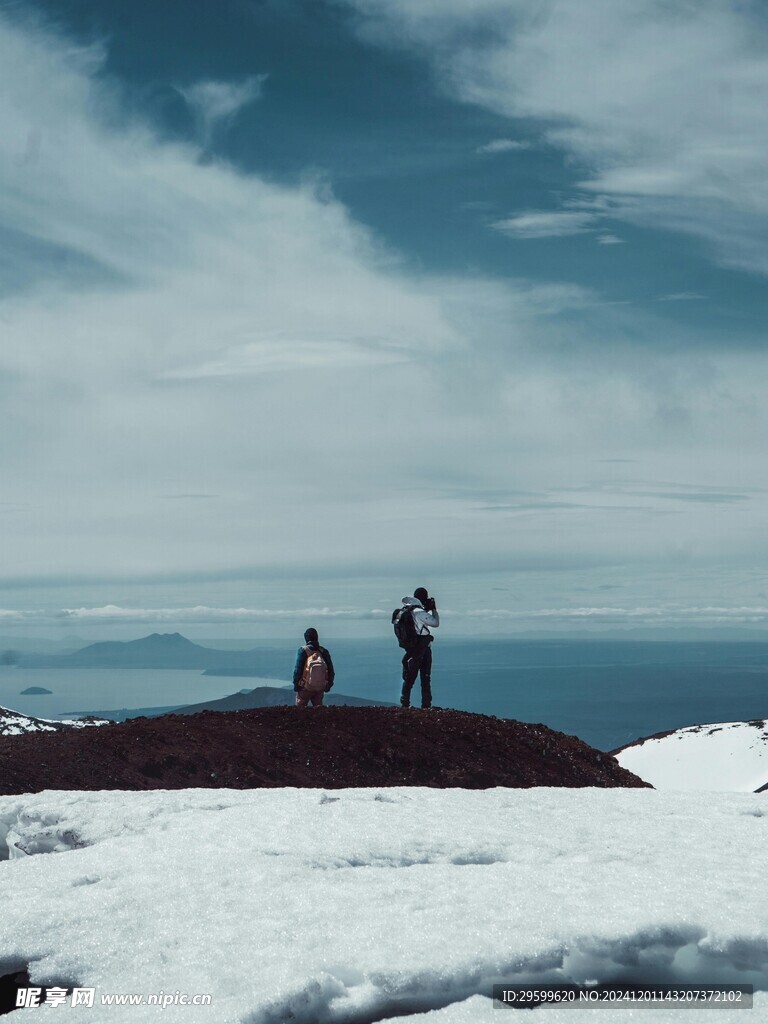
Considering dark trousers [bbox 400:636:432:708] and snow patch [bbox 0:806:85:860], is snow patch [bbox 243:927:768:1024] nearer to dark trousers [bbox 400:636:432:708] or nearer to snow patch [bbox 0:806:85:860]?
snow patch [bbox 0:806:85:860]

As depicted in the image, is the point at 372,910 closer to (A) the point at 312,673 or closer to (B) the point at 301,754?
(B) the point at 301,754

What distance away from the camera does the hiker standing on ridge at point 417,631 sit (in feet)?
71.8

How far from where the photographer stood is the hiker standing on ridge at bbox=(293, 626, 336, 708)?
2133cm

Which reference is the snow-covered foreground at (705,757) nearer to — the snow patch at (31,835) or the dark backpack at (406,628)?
the dark backpack at (406,628)

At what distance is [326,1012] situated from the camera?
6141 millimetres

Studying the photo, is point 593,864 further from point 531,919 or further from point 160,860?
point 160,860

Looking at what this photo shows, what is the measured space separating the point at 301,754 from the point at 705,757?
4247cm

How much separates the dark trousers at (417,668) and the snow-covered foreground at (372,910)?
36.7ft

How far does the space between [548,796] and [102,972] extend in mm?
6818

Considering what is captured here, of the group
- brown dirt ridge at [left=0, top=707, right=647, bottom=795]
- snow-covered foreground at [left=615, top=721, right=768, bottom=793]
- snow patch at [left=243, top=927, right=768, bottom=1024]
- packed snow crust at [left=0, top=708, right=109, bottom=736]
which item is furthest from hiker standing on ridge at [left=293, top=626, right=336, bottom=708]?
snow-covered foreground at [left=615, top=721, right=768, bottom=793]

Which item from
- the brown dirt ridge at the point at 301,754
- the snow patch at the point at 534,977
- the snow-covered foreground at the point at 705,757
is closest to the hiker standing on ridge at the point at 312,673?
the brown dirt ridge at the point at 301,754

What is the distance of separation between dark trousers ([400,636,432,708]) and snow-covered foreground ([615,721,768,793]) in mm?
31645

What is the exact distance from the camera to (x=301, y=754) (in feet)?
59.1

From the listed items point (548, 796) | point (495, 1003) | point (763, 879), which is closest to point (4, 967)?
point (495, 1003)
